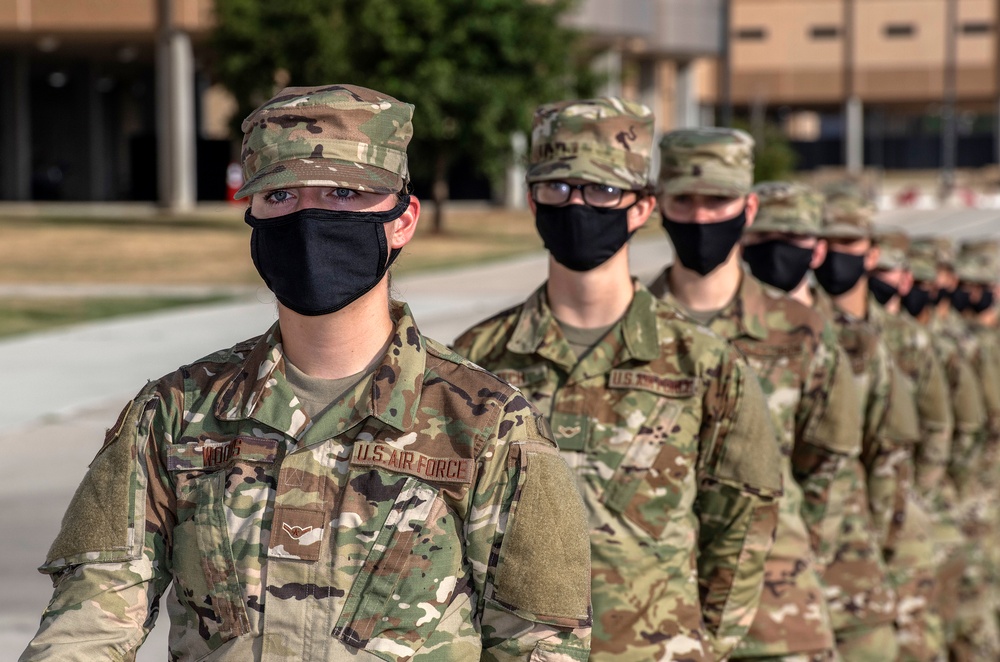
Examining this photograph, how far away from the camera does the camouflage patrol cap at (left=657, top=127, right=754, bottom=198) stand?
211 inches

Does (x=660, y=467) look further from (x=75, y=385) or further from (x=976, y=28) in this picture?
(x=976, y=28)

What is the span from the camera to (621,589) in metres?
4.20

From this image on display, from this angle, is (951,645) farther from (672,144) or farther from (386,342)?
(386,342)

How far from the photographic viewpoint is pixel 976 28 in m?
80.8

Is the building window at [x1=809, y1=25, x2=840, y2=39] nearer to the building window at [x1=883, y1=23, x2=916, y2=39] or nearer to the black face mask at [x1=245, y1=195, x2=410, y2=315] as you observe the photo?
the building window at [x1=883, y1=23, x2=916, y2=39]

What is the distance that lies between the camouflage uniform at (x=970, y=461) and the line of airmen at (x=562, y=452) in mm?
861

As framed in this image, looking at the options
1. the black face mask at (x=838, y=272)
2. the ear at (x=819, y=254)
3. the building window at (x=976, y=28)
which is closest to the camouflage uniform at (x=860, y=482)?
the ear at (x=819, y=254)

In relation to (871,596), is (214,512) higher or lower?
higher

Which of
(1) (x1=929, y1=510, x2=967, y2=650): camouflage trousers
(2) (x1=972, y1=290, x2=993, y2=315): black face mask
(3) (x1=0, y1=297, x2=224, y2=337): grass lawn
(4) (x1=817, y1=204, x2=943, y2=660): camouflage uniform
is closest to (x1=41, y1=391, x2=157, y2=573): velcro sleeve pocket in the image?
(4) (x1=817, y1=204, x2=943, y2=660): camouflage uniform

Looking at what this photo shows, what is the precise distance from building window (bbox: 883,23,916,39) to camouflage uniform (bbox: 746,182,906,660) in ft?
256

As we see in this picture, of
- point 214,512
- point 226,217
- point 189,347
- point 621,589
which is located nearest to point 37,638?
point 214,512

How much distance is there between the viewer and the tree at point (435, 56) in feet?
110

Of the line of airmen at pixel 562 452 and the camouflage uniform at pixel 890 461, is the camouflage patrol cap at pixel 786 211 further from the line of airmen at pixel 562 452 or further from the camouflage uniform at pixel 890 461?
the camouflage uniform at pixel 890 461

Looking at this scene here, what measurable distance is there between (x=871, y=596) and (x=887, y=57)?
259ft
